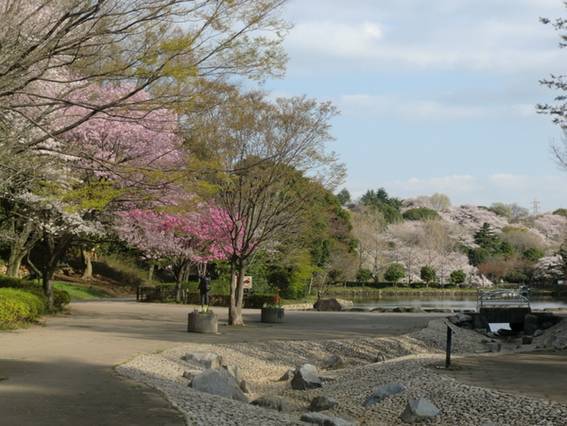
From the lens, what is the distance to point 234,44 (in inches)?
347

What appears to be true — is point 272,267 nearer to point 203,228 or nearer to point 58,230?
point 203,228

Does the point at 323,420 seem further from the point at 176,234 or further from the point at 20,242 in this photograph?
the point at 176,234

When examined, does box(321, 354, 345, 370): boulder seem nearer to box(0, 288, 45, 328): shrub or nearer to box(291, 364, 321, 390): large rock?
box(291, 364, 321, 390): large rock

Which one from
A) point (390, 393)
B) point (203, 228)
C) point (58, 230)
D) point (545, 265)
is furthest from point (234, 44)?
point (545, 265)

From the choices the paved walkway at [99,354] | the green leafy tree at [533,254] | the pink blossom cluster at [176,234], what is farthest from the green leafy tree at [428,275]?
Result: the paved walkway at [99,354]

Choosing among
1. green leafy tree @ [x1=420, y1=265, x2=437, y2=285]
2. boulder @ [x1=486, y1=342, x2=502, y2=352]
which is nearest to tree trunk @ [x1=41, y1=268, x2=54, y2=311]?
boulder @ [x1=486, y1=342, x2=502, y2=352]

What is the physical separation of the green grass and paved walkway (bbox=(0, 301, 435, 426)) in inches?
543

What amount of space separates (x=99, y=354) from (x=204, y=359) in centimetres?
216

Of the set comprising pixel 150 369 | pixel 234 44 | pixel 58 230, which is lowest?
pixel 150 369

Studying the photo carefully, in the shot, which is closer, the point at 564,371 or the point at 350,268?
the point at 564,371

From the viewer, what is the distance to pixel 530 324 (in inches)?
1096

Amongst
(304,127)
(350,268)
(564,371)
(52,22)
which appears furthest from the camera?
(350,268)

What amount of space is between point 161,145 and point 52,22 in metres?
10.9

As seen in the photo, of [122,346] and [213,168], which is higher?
[213,168]
